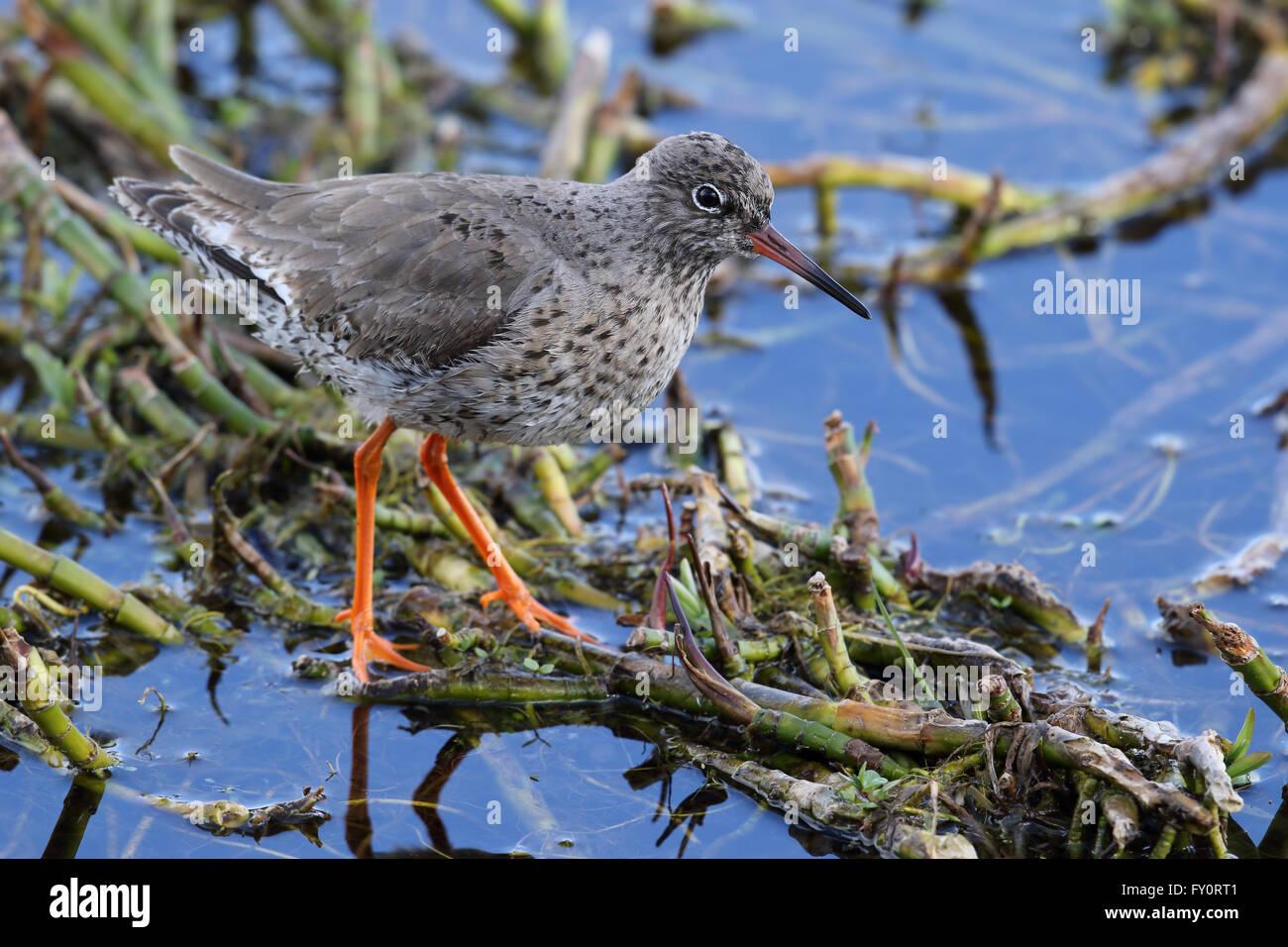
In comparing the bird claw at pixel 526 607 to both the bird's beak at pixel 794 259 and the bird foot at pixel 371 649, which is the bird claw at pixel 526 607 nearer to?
the bird foot at pixel 371 649

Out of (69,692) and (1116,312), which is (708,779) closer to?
(69,692)

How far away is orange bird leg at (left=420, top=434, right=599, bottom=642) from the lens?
7.12 metres

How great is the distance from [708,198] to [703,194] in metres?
0.03

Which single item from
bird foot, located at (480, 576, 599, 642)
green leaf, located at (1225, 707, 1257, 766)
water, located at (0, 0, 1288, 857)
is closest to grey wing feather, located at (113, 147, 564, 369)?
bird foot, located at (480, 576, 599, 642)

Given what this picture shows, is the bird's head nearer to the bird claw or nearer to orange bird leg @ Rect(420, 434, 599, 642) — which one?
orange bird leg @ Rect(420, 434, 599, 642)

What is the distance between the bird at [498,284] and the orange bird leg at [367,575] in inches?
0.4

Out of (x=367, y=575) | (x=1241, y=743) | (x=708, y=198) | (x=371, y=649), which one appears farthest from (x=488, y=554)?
(x=1241, y=743)

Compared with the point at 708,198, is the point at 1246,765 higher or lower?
lower

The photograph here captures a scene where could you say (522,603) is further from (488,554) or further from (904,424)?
(904,424)

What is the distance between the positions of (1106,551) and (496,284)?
3.82 m

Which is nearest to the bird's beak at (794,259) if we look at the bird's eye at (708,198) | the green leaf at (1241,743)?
the bird's eye at (708,198)

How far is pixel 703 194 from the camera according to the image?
6570 millimetres
